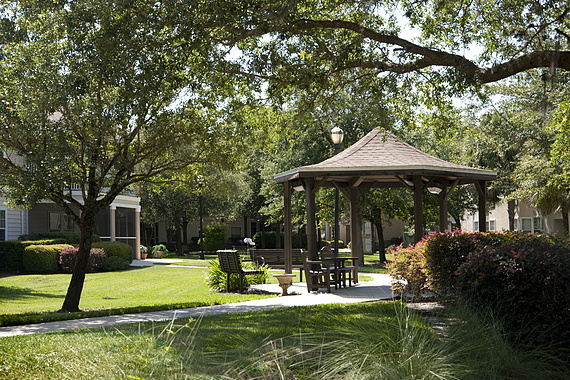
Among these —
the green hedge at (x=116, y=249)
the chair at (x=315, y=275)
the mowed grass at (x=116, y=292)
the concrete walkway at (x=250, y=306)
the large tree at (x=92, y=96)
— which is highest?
the large tree at (x=92, y=96)

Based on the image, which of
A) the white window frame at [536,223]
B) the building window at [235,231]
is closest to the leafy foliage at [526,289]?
the white window frame at [536,223]

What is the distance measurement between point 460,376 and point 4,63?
10496mm

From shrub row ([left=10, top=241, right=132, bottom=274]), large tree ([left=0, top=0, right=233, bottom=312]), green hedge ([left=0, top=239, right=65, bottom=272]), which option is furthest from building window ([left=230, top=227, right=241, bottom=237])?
large tree ([left=0, top=0, right=233, bottom=312])

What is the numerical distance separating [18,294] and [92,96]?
8950mm

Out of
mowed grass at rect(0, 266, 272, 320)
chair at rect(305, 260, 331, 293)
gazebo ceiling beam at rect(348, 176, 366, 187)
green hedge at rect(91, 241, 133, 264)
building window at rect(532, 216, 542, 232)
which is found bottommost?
mowed grass at rect(0, 266, 272, 320)

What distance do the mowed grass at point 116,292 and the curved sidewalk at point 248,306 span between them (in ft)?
2.81

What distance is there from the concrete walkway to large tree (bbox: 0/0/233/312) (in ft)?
8.53

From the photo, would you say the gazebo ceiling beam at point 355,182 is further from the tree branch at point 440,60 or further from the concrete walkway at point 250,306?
the tree branch at point 440,60

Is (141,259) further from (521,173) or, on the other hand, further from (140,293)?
(521,173)

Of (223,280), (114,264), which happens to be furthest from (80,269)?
(114,264)

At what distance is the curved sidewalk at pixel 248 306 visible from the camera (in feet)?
26.6

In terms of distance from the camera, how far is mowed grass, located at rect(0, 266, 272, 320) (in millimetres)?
12500

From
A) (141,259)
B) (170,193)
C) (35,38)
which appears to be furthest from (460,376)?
(170,193)

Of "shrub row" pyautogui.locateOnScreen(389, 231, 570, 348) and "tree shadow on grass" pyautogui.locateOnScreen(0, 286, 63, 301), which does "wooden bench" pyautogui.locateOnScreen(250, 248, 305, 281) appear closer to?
"tree shadow on grass" pyautogui.locateOnScreen(0, 286, 63, 301)
